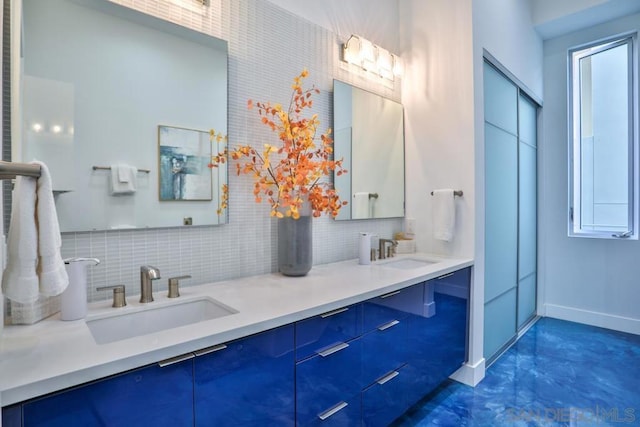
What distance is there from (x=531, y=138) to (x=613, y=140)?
70 centimetres

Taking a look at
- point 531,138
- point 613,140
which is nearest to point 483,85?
point 531,138

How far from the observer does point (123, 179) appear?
4.38 feet

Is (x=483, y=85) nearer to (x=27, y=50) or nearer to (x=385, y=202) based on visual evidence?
(x=385, y=202)

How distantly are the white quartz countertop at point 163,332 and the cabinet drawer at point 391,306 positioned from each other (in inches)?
Result: 1.7

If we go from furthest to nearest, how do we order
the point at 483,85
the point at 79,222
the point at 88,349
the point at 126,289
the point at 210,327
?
the point at 483,85
the point at 126,289
the point at 79,222
the point at 210,327
the point at 88,349

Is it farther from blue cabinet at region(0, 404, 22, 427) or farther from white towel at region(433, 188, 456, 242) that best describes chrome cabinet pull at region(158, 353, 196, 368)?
white towel at region(433, 188, 456, 242)

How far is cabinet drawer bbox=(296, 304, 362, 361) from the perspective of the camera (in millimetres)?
1198

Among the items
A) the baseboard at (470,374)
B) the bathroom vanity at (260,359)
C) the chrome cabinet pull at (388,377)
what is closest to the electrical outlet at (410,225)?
the bathroom vanity at (260,359)

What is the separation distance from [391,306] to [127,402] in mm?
1118

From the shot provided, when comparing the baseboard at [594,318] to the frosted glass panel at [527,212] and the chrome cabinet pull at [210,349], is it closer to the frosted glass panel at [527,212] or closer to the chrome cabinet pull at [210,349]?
the frosted glass panel at [527,212]

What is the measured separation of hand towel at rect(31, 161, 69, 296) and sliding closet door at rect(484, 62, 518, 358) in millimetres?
2472

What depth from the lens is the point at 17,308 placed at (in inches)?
40.0

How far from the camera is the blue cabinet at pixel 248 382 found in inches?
37.3

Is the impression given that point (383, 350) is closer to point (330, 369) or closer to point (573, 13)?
point (330, 369)
